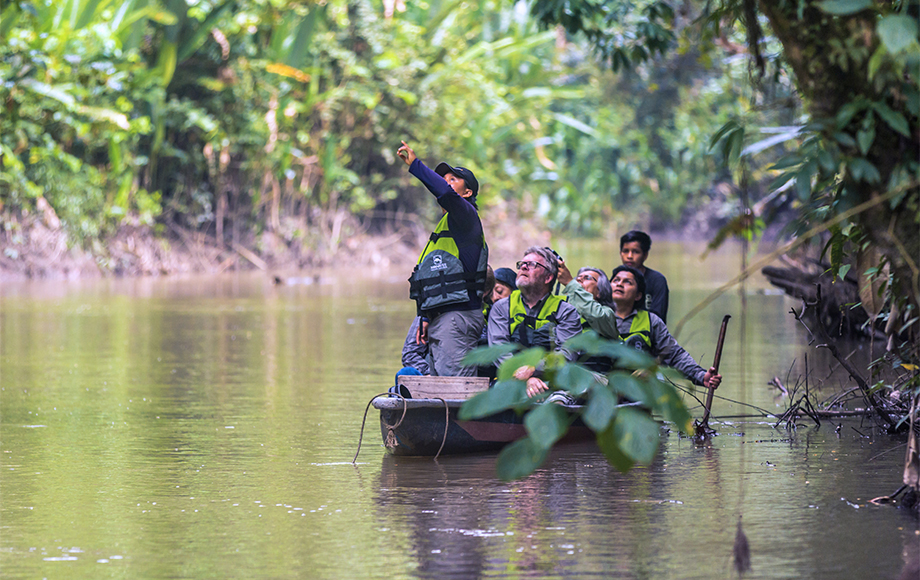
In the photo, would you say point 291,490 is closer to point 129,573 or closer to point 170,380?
point 129,573

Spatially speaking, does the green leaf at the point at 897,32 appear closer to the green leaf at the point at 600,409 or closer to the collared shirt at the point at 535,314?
the green leaf at the point at 600,409

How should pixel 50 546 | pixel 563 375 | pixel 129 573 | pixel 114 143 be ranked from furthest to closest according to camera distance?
1. pixel 114 143
2. pixel 50 546
3. pixel 129 573
4. pixel 563 375

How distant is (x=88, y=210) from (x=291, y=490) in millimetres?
21542

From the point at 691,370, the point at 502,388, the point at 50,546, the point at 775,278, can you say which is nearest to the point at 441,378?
the point at 691,370

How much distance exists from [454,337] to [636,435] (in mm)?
4772

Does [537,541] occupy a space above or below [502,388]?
below

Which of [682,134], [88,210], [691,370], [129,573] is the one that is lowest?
[129,573]

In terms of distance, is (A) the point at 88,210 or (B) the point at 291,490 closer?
(B) the point at 291,490

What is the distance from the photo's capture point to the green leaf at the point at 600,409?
3.79 m

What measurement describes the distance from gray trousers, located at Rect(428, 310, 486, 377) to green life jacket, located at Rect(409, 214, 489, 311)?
0.12 meters

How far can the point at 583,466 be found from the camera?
26.1 ft

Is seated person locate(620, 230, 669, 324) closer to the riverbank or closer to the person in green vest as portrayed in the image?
the person in green vest

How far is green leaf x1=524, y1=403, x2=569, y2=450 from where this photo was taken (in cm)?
376

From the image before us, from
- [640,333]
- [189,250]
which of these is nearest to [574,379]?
[640,333]
